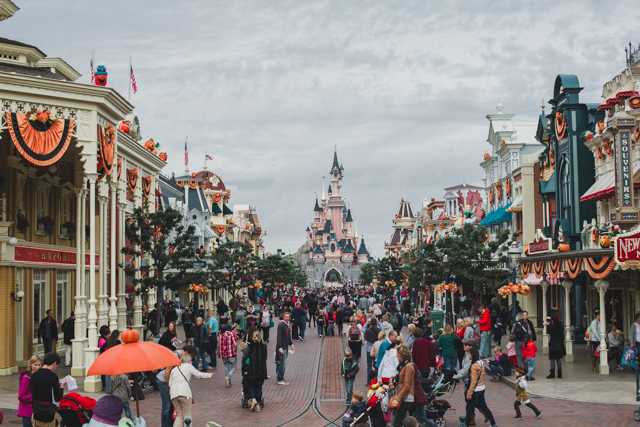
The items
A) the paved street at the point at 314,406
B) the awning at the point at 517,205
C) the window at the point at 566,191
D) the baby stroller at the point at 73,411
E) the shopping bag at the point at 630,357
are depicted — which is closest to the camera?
the baby stroller at the point at 73,411

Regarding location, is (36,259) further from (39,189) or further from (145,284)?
(145,284)

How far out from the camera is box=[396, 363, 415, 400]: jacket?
33.1 ft

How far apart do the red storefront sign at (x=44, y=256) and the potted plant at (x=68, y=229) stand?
565 millimetres

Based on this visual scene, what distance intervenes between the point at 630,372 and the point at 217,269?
2766 cm

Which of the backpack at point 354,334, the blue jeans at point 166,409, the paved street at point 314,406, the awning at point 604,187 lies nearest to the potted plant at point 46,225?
the paved street at point 314,406

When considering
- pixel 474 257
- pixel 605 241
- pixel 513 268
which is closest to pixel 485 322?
pixel 513 268

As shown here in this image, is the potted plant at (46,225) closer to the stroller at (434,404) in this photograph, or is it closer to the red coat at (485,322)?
the red coat at (485,322)

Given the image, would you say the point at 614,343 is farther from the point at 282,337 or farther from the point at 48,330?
the point at 48,330

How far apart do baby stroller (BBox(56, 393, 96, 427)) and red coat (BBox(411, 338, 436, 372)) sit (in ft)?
20.8

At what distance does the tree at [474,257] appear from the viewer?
93.6 feet

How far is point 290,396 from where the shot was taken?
49.3 ft

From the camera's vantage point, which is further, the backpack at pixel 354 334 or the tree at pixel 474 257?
the tree at pixel 474 257

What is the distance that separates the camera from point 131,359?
8586 mm

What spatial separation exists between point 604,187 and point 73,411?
17926mm
